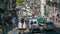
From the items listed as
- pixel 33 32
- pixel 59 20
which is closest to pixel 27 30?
pixel 33 32

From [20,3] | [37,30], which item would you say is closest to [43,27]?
[37,30]

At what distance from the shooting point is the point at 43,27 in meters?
31.8

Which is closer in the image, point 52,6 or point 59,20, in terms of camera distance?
point 59,20

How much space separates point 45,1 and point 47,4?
1677 mm

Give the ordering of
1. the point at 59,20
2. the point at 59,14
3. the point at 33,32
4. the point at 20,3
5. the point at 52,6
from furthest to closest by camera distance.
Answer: the point at 20,3
the point at 52,6
the point at 59,14
the point at 59,20
the point at 33,32

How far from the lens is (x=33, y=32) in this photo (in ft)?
91.5

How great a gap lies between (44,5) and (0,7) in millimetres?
14260

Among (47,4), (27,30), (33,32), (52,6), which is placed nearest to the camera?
(33,32)

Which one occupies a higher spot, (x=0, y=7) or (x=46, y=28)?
(x=0, y=7)

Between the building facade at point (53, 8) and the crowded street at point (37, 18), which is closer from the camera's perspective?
the crowded street at point (37, 18)

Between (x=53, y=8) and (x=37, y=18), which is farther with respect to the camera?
(x=53, y=8)

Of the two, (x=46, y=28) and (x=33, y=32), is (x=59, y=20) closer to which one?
Answer: (x=46, y=28)

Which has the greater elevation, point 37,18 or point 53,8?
point 53,8

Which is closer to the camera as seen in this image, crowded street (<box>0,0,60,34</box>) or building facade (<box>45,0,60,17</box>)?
crowded street (<box>0,0,60,34</box>)
